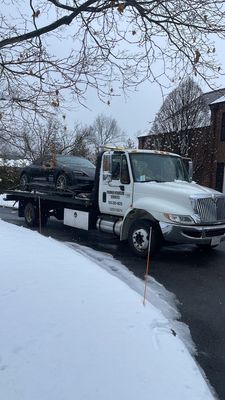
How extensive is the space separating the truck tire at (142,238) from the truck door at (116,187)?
67cm

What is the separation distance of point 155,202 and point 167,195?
33cm

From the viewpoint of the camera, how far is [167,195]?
980 centimetres

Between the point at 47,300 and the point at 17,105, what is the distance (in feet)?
11.3

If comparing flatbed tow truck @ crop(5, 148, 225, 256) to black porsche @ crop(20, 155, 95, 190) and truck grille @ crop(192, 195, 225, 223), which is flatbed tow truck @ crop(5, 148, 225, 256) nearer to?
truck grille @ crop(192, 195, 225, 223)

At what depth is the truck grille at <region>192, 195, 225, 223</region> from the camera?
9.51m

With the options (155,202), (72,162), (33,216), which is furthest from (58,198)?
(155,202)

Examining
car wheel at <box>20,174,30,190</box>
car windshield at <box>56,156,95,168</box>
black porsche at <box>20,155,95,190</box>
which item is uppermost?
car windshield at <box>56,156,95,168</box>

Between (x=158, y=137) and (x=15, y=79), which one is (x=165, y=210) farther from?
(x=158, y=137)

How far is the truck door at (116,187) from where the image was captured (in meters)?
10.7

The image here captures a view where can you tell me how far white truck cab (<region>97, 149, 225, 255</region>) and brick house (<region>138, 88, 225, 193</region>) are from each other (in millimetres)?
19126

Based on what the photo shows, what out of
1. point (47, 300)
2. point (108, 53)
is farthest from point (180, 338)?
point (108, 53)

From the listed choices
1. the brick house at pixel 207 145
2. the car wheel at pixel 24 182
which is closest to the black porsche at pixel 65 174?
the car wheel at pixel 24 182

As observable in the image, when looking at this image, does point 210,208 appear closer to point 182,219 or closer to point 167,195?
point 182,219

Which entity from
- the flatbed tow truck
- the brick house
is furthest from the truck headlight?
the brick house
